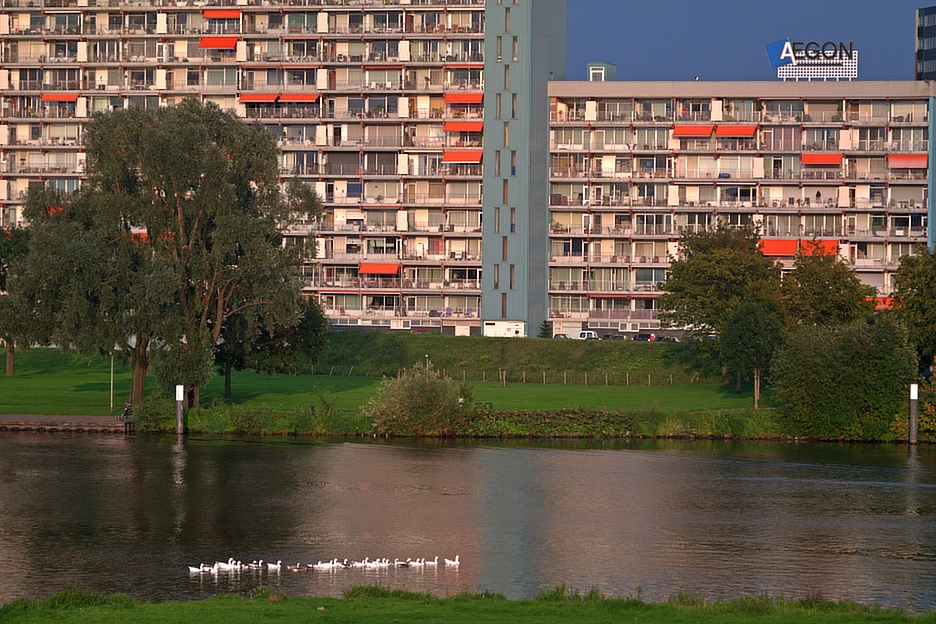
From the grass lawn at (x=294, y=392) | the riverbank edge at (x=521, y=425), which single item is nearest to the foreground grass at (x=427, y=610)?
the riverbank edge at (x=521, y=425)

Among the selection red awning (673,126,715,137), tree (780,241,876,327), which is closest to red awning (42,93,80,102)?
red awning (673,126,715,137)

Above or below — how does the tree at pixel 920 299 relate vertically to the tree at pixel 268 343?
above

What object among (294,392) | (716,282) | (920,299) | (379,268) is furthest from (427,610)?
(379,268)

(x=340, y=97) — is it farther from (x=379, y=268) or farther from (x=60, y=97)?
(x=60, y=97)

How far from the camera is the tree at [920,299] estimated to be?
84125mm

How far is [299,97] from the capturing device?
141125mm

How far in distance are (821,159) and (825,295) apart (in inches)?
1778

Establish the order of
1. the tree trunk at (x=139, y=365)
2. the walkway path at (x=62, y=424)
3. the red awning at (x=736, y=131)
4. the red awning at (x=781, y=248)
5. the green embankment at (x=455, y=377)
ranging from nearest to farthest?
the walkway path at (x=62, y=424), the tree trunk at (x=139, y=365), the green embankment at (x=455, y=377), the red awning at (x=781, y=248), the red awning at (x=736, y=131)

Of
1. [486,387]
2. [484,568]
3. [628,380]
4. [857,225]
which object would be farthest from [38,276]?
[857,225]

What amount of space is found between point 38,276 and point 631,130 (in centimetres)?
7783

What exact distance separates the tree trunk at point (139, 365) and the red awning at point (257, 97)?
65867 mm

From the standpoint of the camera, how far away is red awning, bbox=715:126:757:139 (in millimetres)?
136875

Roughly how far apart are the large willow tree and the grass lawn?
4.39 meters

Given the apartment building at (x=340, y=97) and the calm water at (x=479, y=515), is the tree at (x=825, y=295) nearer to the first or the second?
the calm water at (x=479, y=515)
